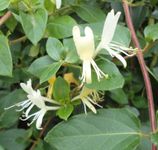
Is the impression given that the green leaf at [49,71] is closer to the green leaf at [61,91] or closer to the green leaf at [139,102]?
the green leaf at [61,91]

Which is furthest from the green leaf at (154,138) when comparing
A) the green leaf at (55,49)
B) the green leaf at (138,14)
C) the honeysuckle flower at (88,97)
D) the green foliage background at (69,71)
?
the green leaf at (138,14)

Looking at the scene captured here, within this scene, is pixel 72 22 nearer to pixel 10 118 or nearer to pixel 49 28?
pixel 49 28

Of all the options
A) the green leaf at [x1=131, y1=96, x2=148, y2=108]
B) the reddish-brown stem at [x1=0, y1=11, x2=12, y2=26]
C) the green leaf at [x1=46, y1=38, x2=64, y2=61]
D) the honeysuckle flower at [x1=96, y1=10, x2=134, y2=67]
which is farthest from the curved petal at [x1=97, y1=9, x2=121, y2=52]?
the green leaf at [x1=131, y1=96, x2=148, y2=108]

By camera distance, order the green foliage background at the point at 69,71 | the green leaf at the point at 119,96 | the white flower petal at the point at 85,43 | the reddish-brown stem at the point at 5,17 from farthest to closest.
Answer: the green leaf at the point at 119,96
the reddish-brown stem at the point at 5,17
the green foliage background at the point at 69,71
the white flower petal at the point at 85,43

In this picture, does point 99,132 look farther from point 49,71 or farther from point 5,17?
point 5,17

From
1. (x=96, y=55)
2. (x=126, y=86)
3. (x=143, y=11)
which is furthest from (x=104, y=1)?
Result: (x=96, y=55)

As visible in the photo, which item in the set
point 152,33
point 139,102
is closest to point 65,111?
point 152,33
